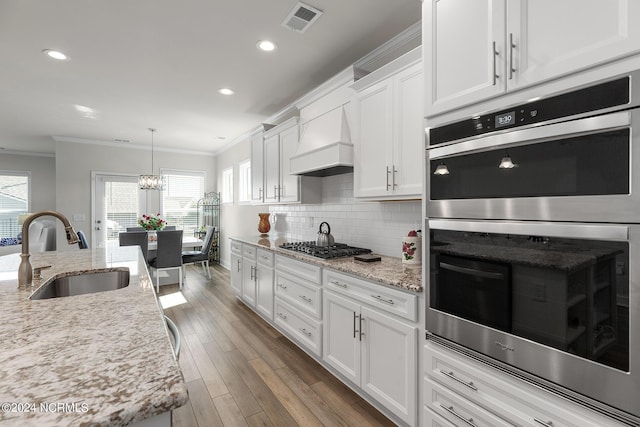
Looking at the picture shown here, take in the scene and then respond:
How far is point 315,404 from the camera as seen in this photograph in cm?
205

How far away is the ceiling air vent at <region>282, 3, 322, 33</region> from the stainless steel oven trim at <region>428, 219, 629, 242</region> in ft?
5.67

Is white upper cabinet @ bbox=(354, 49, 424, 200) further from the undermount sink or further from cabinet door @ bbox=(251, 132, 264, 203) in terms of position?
cabinet door @ bbox=(251, 132, 264, 203)

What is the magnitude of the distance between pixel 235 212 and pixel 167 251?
166 cm

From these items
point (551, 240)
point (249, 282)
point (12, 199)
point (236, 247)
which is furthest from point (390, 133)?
point (12, 199)

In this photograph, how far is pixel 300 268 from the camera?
267 cm

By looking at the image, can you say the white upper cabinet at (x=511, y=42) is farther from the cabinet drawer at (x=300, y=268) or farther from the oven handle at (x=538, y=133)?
the cabinet drawer at (x=300, y=268)

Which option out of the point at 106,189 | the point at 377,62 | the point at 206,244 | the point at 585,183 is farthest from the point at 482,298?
the point at 106,189

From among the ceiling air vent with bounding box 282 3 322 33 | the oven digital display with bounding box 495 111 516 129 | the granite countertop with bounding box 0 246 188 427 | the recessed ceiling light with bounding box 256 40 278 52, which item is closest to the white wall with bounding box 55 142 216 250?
the recessed ceiling light with bounding box 256 40 278 52

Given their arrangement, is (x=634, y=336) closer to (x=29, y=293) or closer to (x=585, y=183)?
(x=585, y=183)

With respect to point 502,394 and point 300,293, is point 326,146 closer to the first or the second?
point 300,293

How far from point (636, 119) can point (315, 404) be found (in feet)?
7.18

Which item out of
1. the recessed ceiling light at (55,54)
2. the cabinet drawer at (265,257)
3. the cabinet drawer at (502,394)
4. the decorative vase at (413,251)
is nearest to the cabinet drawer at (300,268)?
the cabinet drawer at (265,257)

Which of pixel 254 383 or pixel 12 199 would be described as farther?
pixel 12 199

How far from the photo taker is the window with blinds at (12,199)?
6941 mm
